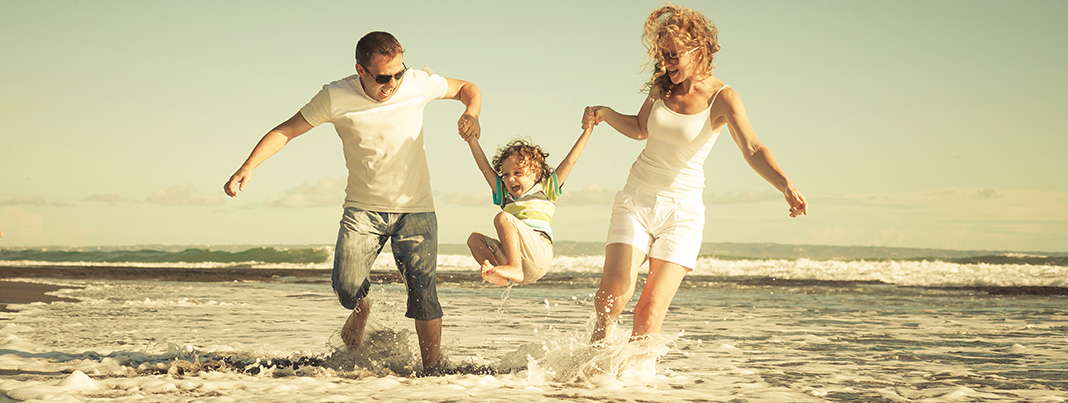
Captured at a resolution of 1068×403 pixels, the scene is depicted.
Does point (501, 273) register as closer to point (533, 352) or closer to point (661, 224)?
point (661, 224)

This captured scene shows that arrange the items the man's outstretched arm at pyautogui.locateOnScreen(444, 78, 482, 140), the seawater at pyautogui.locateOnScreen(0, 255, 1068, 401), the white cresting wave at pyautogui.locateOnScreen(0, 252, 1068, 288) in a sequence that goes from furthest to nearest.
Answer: the white cresting wave at pyautogui.locateOnScreen(0, 252, 1068, 288)
the man's outstretched arm at pyautogui.locateOnScreen(444, 78, 482, 140)
the seawater at pyautogui.locateOnScreen(0, 255, 1068, 401)

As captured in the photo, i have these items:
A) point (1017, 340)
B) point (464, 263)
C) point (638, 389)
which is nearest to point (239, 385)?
point (638, 389)

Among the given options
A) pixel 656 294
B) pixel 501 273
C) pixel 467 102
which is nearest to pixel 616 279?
pixel 656 294

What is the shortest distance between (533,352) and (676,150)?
6.72 feet

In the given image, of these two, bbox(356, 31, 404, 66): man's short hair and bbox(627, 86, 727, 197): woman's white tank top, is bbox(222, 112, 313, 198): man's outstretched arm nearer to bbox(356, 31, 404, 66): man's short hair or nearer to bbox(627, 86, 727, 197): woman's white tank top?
bbox(356, 31, 404, 66): man's short hair

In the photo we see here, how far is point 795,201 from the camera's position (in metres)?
5.08

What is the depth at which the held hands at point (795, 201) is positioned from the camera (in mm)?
5062

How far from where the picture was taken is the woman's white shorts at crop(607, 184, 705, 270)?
5.42m

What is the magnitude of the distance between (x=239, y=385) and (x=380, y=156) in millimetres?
1714

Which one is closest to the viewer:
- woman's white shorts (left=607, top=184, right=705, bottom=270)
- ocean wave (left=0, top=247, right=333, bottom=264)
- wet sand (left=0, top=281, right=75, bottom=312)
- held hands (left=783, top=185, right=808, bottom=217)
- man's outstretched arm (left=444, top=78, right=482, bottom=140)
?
held hands (left=783, top=185, right=808, bottom=217)

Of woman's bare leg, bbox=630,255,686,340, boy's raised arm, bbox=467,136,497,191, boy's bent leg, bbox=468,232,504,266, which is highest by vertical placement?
boy's raised arm, bbox=467,136,497,191

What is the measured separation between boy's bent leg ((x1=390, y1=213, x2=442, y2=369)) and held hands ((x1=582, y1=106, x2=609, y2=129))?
122 cm

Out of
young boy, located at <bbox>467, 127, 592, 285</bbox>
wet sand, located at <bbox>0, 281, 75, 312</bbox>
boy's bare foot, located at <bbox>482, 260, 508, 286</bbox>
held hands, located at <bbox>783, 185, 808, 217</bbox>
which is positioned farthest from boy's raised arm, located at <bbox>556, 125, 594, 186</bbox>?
wet sand, located at <bbox>0, 281, 75, 312</bbox>

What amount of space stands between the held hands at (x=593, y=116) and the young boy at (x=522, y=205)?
0.13 feet
